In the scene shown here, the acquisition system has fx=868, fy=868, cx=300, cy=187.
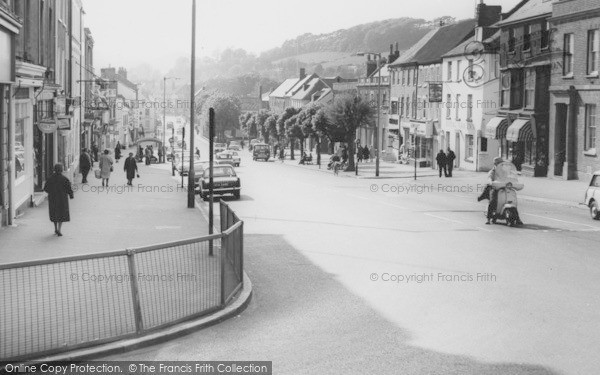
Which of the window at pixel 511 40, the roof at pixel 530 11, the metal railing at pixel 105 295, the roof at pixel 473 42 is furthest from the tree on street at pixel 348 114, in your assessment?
the metal railing at pixel 105 295

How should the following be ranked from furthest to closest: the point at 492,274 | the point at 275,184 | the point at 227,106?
the point at 227,106 < the point at 275,184 < the point at 492,274

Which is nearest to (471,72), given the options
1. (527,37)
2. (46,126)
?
(527,37)

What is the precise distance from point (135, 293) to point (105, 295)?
419 millimetres

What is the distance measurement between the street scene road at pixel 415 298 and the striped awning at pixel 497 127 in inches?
1052

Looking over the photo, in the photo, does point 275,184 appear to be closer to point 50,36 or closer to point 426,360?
point 50,36

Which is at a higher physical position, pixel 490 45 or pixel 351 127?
pixel 490 45

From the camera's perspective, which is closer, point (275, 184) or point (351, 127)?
point (275, 184)

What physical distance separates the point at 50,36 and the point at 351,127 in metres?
37.7

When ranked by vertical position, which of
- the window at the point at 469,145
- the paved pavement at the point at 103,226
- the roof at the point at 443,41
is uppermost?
the roof at the point at 443,41

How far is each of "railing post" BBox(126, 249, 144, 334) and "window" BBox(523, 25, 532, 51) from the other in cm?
4127

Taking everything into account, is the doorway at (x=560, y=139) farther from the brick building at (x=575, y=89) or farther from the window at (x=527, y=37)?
the window at (x=527, y=37)

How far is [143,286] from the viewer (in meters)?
11.6

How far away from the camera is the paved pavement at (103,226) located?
736 inches

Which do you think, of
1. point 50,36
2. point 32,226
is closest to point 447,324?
point 32,226
